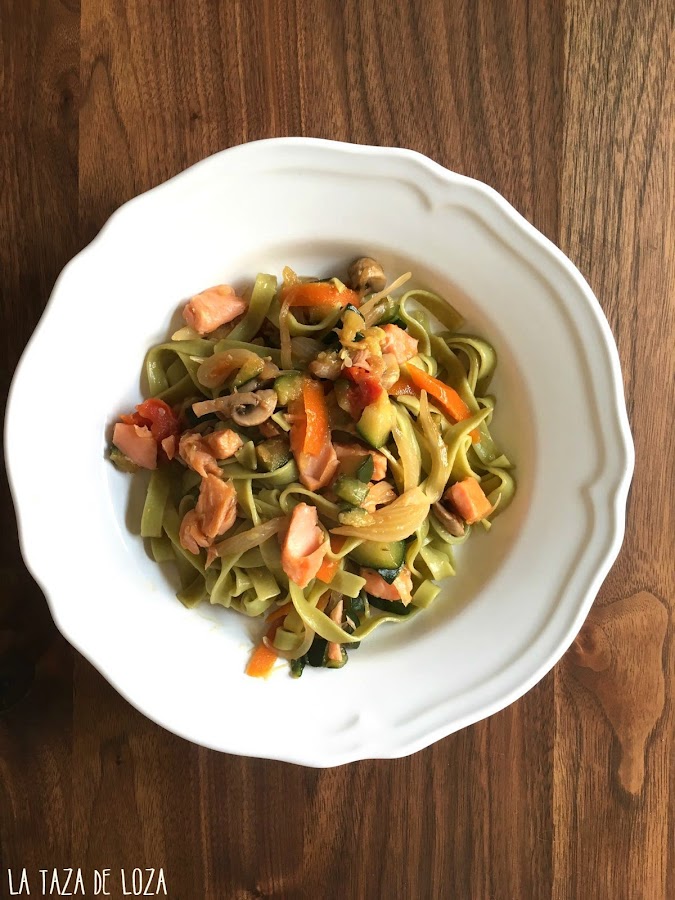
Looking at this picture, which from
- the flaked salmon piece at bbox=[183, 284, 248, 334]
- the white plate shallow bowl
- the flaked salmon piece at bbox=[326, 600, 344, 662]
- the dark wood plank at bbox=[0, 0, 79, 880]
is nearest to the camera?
the white plate shallow bowl

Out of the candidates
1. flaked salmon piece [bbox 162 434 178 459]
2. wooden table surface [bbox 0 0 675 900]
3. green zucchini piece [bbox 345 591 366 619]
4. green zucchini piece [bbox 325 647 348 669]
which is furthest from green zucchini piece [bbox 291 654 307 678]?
flaked salmon piece [bbox 162 434 178 459]

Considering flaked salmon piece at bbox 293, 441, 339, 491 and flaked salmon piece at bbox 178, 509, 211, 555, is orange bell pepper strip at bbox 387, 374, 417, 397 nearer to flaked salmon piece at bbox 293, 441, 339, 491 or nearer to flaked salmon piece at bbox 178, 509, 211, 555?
flaked salmon piece at bbox 293, 441, 339, 491

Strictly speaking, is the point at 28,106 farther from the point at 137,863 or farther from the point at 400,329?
the point at 137,863

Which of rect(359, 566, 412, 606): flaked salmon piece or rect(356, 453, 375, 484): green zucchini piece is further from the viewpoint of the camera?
rect(359, 566, 412, 606): flaked salmon piece

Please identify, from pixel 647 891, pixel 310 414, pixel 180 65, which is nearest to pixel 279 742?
pixel 310 414

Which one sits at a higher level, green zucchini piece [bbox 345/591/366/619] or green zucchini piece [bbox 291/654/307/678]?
green zucchini piece [bbox 345/591/366/619]

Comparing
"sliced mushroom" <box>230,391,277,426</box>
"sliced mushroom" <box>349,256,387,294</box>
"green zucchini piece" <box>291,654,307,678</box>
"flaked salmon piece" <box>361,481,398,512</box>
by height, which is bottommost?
"green zucchini piece" <box>291,654,307,678</box>

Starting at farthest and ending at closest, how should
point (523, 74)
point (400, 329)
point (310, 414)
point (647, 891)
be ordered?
point (647, 891), point (523, 74), point (400, 329), point (310, 414)

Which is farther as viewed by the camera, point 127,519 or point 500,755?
point 500,755
